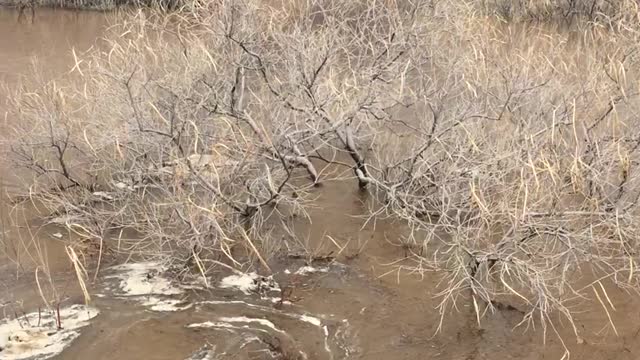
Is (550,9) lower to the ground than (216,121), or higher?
higher

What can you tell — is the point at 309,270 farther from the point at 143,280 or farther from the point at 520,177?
the point at 520,177

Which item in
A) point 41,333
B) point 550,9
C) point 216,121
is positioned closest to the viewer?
point 41,333

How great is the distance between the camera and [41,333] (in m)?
4.13

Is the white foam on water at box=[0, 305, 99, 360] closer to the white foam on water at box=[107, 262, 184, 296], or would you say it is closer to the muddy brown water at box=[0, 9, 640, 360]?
the muddy brown water at box=[0, 9, 640, 360]

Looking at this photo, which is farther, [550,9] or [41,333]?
[550,9]

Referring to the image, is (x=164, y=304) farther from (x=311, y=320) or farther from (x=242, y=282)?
(x=311, y=320)

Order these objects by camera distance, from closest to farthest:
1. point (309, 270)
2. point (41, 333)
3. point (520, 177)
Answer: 1. point (41, 333)
2. point (520, 177)
3. point (309, 270)

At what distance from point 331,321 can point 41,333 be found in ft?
5.82

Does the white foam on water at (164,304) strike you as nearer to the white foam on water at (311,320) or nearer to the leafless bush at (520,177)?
the white foam on water at (311,320)

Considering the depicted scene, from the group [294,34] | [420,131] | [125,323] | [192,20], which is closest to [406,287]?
→ [420,131]

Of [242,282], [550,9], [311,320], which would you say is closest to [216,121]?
[242,282]

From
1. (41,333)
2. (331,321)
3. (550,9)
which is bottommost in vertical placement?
(331,321)

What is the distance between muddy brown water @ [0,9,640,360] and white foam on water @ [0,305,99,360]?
75 mm

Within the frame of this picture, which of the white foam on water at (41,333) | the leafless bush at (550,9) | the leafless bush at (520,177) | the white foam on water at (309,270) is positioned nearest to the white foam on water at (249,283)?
the white foam on water at (309,270)
